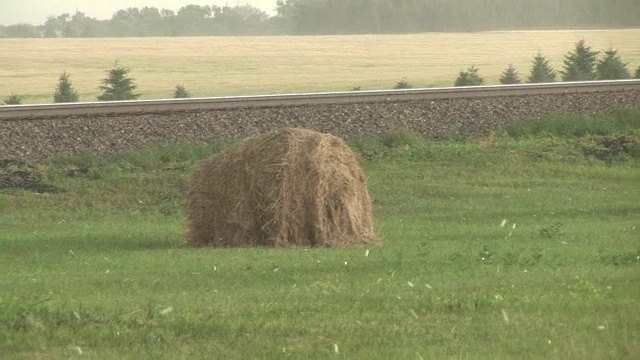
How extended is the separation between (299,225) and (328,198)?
0.50 meters

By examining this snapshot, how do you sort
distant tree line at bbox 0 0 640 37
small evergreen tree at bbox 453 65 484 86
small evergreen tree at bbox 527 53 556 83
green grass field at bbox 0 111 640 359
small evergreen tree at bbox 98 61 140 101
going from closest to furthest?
distant tree line at bbox 0 0 640 37
green grass field at bbox 0 111 640 359
small evergreen tree at bbox 98 61 140 101
small evergreen tree at bbox 527 53 556 83
small evergreen tree at bbox 453 65 484 86

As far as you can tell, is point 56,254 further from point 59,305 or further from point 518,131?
point 518,131

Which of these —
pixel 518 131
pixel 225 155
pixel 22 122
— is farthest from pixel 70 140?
pixel 518 131

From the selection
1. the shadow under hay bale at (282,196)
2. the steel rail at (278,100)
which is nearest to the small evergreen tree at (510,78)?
the steel rail at (278,100)

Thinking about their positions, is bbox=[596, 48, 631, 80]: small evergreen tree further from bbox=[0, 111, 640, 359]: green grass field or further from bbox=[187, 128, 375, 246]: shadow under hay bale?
bbox=[187, 128, 375, 246]: shadow under hay bale

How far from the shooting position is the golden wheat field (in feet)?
130

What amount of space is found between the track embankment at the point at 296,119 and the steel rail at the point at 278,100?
112mm

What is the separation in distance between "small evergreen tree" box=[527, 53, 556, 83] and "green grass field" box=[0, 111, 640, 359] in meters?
10.5

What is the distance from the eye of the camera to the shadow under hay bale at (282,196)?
48.5 ft

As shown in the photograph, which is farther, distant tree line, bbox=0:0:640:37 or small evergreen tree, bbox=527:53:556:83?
small evergreen tree, bbox=527:53:556:83

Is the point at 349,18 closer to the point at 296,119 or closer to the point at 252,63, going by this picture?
the point at 252,63

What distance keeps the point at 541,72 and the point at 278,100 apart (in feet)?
36.5

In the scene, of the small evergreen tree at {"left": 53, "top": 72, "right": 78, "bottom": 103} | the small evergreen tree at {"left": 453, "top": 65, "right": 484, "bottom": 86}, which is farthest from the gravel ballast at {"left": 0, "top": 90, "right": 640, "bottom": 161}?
the small evergreen tree at {"left": 53, "top": 72, "right": 78, "bottom": 103}

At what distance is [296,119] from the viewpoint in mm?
23547
